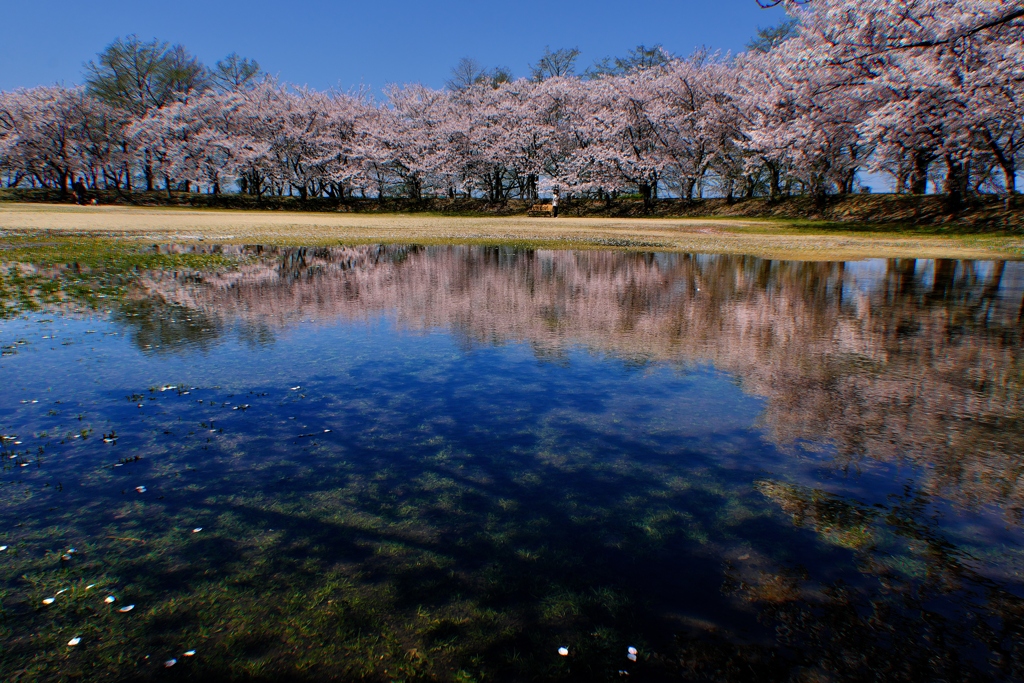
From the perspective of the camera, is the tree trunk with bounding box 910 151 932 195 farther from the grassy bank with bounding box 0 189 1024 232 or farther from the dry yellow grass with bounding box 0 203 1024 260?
the dry yellow grass with bounding box 0 203 1024 260

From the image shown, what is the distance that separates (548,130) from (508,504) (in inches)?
2155

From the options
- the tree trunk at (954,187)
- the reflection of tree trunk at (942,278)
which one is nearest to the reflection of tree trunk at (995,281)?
the reflection of tree trunk at (942,278)

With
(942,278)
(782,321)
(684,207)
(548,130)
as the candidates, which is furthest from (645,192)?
(782,321)

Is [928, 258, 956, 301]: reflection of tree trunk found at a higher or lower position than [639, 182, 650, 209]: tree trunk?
lower

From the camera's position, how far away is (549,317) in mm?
8953

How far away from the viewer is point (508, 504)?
3.46m

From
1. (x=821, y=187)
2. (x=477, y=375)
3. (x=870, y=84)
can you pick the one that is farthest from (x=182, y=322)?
(x=821, y=187)

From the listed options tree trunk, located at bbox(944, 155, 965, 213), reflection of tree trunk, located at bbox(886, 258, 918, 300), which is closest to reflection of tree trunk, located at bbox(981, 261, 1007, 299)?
reflection of tree trunk, located at bbox(886, 258, 918, 300)

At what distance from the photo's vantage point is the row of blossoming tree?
2914cm

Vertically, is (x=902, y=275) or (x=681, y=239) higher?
(x=681, y=239)

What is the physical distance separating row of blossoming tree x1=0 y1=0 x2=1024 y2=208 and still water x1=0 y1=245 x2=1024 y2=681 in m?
26.4

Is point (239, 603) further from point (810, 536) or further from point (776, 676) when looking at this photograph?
point (810, 536)

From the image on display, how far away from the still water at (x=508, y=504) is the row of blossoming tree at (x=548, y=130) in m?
26.4

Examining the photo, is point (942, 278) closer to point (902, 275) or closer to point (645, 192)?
point (902, 275)
